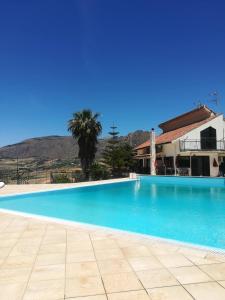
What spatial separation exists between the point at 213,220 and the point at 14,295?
7192mm

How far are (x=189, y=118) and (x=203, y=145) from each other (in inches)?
231

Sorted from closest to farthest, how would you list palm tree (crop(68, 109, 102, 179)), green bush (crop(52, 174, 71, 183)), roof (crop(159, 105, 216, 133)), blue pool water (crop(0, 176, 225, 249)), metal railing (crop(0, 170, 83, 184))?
blue pool water (crop(0, 176, 225, 249)) → metal railing (crop(0, 170, 83, 184)) → green bush (crop(52, 174, 71, 183)) → palm tree (crop(68, 109, 102, 179)) → roof (crop(159, 105, 216, 133))

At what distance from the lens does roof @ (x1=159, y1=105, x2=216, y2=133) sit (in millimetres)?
29484

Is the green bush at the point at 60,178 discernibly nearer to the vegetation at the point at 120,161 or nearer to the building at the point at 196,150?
the vegetation at the point at 120,161

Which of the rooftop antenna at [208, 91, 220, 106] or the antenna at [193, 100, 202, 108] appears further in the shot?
the antenna at [193, 100, 202, 108]

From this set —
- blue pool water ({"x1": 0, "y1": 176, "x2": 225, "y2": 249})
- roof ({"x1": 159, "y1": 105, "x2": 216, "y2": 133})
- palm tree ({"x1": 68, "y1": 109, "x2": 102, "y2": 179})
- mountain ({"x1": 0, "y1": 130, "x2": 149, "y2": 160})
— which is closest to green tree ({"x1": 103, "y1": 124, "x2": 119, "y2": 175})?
palm tree ({"x1": 68, "y1": 109, "x2": 102, "y2": 179})

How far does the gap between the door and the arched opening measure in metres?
1.15

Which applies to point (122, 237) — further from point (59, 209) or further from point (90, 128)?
point (90, 128)

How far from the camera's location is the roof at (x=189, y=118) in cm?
2948

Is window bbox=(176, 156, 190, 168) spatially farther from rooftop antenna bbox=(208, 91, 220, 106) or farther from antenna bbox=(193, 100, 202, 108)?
antenna bbox=(193, 100, 202, 108)

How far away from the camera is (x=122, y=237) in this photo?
18.1ft

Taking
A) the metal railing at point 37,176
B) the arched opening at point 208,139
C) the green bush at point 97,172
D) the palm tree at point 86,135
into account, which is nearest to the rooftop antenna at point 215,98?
the arched opening at point 208,139

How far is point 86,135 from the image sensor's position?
2420 centimetres

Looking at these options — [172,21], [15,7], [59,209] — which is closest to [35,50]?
[15,7]
